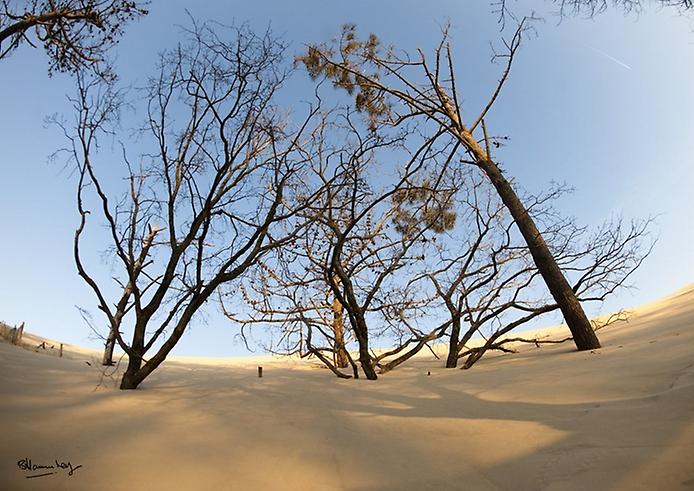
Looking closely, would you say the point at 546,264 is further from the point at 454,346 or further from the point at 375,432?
the point at 375,432

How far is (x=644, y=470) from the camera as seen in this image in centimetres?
161

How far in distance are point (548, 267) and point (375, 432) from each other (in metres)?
3.92

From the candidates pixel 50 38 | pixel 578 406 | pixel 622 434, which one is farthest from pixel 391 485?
pixel 50 38

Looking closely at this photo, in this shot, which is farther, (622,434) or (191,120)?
(191,120)

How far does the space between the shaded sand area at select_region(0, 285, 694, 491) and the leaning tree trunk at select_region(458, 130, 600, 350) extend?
1.09 metres

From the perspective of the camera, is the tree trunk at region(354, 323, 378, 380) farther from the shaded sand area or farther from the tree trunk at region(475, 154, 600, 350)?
the tree trunk at region(475, 154, 600, 350)

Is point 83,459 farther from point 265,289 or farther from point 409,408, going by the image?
point 265,289

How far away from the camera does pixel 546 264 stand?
543 centimetres

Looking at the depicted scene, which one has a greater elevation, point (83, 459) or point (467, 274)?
point (467, 274)

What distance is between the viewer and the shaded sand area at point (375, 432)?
1832mm

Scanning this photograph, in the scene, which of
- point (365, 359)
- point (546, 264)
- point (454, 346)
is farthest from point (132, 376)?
point (546, 264)

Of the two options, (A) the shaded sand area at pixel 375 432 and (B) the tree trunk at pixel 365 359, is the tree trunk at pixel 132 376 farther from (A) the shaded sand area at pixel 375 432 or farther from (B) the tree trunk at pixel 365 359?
(B) the tree trunk at pixel 365 359

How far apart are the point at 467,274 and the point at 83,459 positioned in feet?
17.8
